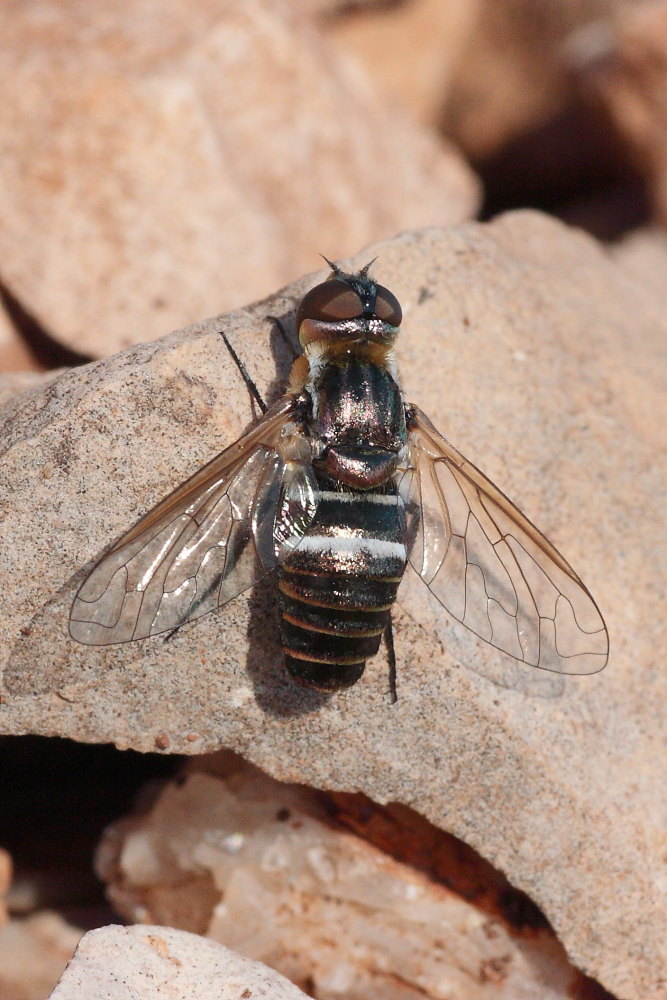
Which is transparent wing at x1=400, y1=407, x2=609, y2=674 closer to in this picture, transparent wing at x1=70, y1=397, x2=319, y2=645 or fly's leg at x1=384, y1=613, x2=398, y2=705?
fly's leg at x1=384, y1=613, x2=398, y2=705

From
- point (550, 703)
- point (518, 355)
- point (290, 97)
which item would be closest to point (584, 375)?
point (518, 355)

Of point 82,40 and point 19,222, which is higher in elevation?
point 82,40

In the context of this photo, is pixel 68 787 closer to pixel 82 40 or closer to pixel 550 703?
pixel 550 703

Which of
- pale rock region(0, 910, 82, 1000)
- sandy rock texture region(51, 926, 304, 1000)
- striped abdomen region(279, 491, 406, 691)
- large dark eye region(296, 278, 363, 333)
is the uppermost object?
large dark eye region(296, 278, 363, 333)

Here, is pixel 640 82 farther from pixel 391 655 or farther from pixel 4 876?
pixel 4 876

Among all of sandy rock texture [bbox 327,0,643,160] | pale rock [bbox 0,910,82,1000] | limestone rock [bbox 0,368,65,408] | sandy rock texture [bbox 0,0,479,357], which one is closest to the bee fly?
limestone rock [bbox 0,368,65,408]

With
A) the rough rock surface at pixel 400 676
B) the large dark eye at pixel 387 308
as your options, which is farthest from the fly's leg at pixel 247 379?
the large dark eye at pixel 387 308
